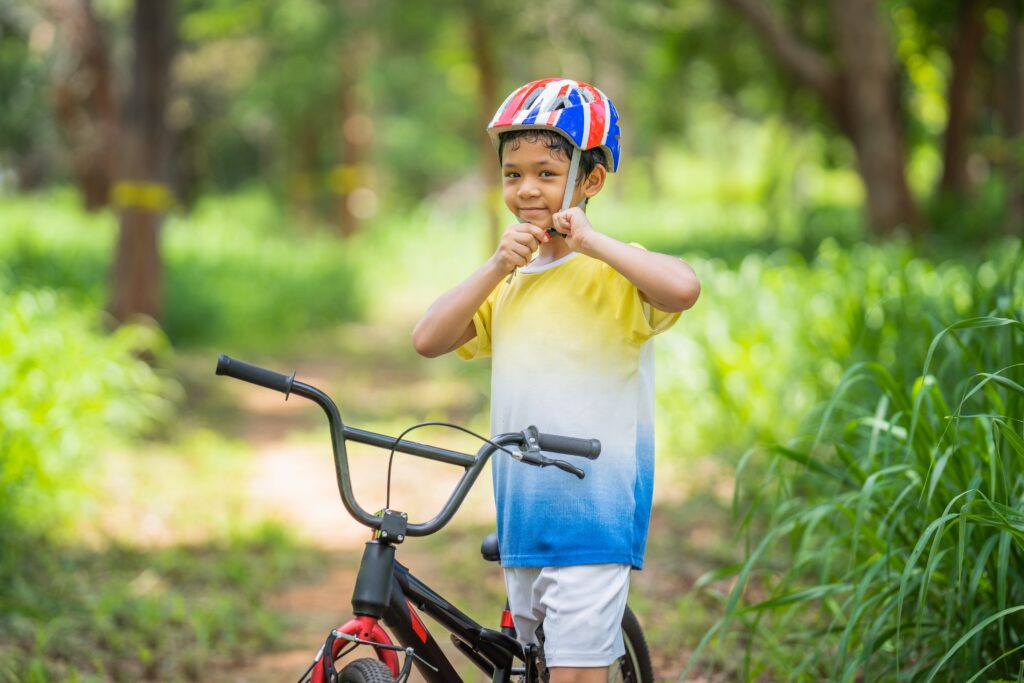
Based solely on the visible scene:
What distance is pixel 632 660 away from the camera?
2.77 meters

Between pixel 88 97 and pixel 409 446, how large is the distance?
52.1 feet

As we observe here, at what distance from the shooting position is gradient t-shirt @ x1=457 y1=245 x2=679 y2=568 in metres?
2.26

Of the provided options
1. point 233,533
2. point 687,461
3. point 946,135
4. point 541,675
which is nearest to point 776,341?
point 687,461

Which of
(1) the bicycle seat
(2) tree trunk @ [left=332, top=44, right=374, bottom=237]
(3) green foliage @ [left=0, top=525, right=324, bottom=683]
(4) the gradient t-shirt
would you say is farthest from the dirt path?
(2) tree trunk @ [left=332, top=44, right=374, bottom=237]

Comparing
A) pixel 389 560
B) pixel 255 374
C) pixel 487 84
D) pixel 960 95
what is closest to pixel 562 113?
pixel 255 374

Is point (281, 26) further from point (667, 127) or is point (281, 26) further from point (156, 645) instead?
point (156, 645)

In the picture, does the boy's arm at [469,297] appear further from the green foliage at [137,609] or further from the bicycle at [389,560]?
the green foliage at [137,609]

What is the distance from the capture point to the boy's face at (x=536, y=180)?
2.23 m

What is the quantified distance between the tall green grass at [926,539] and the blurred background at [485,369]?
16 millimetres

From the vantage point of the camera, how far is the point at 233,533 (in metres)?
5.34

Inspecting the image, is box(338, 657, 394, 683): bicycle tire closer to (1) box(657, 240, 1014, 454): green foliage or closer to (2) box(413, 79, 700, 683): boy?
(2) box(413, 79, 700, 683): boy

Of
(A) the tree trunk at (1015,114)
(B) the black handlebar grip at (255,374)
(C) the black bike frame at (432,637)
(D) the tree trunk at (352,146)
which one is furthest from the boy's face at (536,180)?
(D) the tree trunk at (352,146)

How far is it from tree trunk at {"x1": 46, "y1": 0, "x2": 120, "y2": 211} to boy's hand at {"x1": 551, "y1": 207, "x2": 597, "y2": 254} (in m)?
14.6

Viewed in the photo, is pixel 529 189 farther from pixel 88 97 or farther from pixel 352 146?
pixel 88 97
